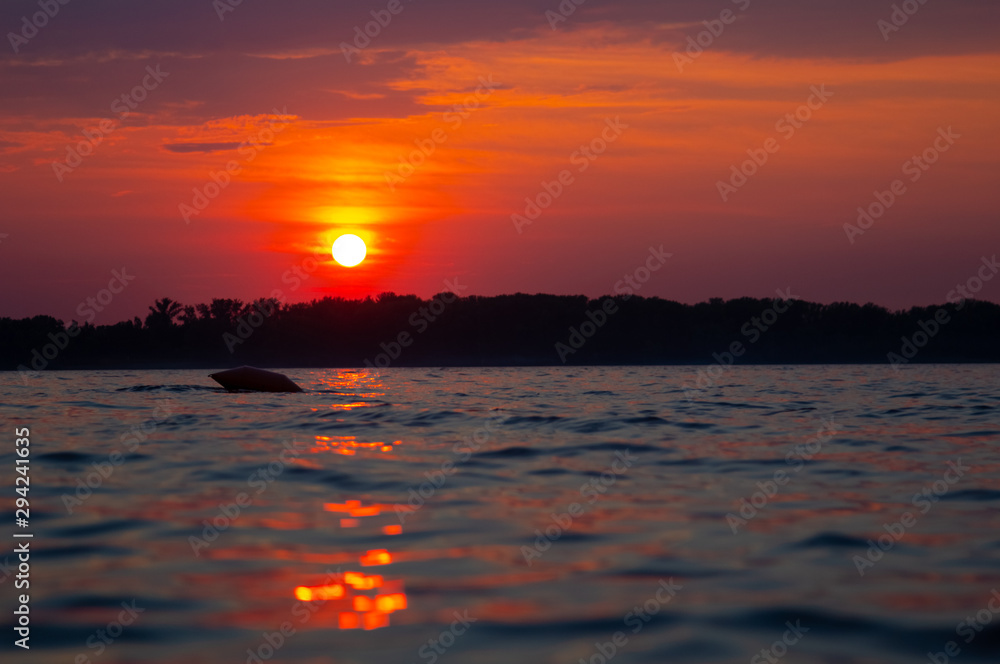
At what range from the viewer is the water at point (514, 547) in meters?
5.74

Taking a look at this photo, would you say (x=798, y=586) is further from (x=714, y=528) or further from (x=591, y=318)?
(x=591, y=318)

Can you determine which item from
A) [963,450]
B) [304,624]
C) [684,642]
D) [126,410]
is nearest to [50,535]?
[304,624]

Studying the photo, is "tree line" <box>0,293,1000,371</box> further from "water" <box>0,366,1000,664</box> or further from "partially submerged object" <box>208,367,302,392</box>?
"water" <box>0,366,1000,664</box>

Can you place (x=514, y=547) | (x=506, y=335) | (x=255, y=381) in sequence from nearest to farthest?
(x=514, y=547) < (x=255, y=381) < (x=506, y=335)

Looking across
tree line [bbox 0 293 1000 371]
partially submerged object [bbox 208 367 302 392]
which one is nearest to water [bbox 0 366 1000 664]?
partially submerged object [bbox 208 367 302 392]

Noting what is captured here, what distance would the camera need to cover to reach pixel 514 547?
8.06 m

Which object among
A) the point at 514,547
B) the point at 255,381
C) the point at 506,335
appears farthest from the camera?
the point at 506,335

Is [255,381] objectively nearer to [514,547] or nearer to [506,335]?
[514,547]

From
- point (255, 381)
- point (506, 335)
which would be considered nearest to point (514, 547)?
point (255, 381)

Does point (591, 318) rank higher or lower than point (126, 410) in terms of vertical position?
higher

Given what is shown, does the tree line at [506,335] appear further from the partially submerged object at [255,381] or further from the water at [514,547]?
the water at [514,547]

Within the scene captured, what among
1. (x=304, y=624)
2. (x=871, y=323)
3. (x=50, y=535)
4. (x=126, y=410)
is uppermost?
(x=871, y=323)

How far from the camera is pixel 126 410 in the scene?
23719mm

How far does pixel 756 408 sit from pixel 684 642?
18822 millimetres
